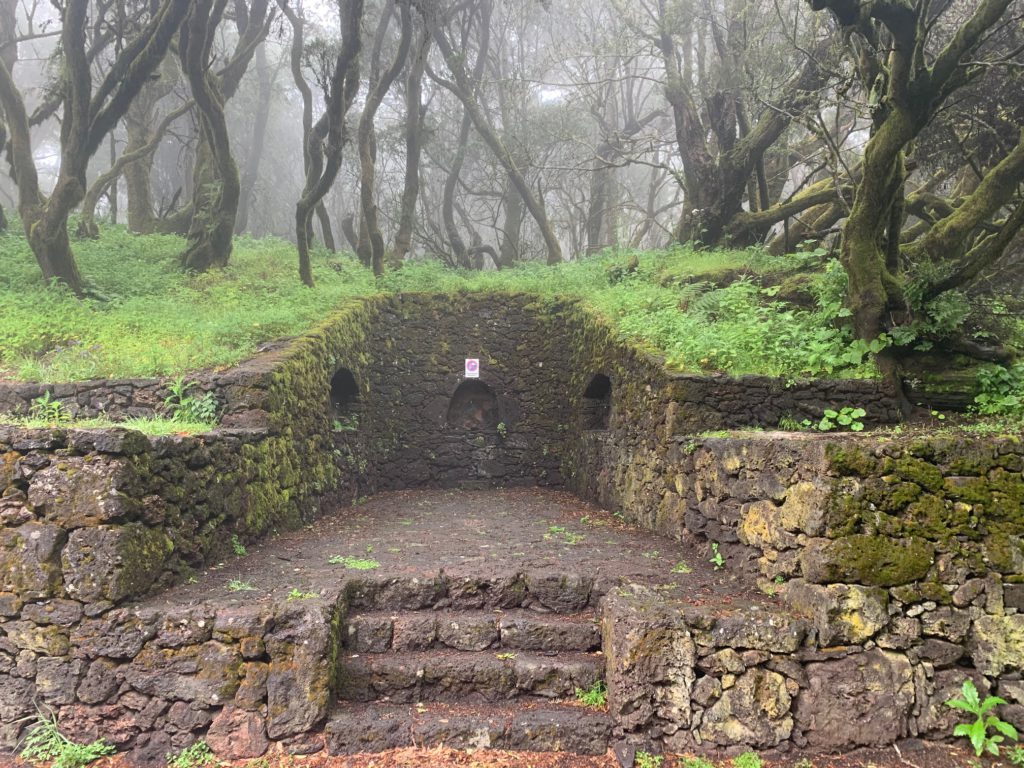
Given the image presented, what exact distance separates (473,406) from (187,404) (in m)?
5.89

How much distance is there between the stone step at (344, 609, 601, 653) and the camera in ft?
14.9

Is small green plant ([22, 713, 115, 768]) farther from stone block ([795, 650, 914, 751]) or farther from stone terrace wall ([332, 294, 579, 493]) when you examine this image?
stone terrace wall ([332, 294, 579, 493])

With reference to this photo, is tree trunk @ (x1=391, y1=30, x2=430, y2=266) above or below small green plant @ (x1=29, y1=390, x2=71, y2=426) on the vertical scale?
above

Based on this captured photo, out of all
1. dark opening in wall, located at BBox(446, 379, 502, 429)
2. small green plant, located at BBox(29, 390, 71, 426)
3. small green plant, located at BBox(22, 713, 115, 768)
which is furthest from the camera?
dark opening in wall, located at BBox(446, 379, 502, 429)

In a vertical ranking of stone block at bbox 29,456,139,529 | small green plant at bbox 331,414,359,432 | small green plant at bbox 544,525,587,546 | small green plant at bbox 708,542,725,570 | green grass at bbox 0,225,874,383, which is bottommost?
small green plant at bbox 544,525,587,546

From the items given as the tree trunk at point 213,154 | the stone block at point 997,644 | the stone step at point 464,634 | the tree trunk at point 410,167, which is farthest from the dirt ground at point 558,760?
the tree trunk at point 410,167

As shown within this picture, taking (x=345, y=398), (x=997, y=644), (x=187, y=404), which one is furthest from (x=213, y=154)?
(x=997, y=644)

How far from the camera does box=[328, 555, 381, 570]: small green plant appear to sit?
5.31 metres

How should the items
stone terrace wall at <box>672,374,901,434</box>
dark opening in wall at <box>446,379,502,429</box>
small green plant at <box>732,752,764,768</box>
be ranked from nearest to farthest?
small green plant at <box>732,752,764,768</box> < stone terrace wall at <box>672,374,901,434</box> < dark opening in wall at <box>446,379,502,429</box>

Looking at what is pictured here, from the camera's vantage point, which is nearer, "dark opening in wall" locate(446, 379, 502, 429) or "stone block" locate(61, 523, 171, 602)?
"stone block" locate(61, 523, 171, 602)

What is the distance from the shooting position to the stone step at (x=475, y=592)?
16.0 feet

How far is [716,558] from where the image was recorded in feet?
17.0

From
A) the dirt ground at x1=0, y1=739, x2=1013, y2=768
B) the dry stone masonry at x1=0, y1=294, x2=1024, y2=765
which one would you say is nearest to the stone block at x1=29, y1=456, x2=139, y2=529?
the dry stone masonry at x1=0, y1=294, x2=1024, y2=765

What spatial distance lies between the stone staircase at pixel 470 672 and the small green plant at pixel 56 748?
143 centimetres
